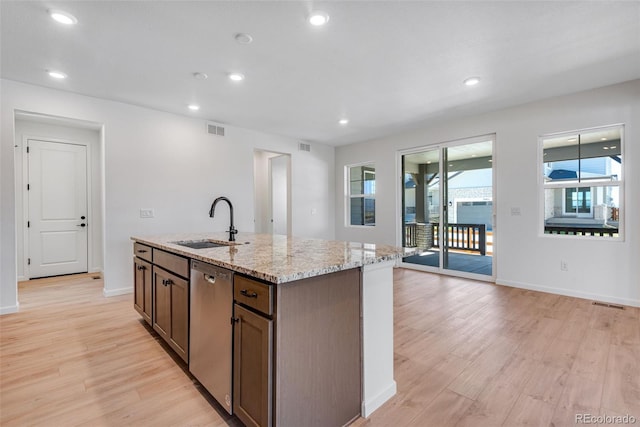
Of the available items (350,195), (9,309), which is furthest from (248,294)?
(350,195)

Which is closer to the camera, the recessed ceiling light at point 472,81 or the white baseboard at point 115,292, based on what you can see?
the recessed ceiling light at point 472,81

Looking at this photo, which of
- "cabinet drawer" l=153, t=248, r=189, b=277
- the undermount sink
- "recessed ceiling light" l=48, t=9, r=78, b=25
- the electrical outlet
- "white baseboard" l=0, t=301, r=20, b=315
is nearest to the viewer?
"cabinet drawer" l=153, t=248, r=189, b=277

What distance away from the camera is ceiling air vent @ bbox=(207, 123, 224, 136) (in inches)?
187

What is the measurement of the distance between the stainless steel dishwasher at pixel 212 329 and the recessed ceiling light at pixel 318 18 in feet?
6.25

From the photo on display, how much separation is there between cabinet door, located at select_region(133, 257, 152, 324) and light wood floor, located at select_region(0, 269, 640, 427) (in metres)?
0.21

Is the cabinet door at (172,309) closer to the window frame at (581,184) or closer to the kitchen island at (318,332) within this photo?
the kitchen island at (318,332)

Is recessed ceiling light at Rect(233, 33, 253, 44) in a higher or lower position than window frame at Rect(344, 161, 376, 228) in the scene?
higher

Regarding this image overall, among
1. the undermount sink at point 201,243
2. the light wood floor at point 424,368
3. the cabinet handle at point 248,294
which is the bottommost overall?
the light wood floor at point 424,368

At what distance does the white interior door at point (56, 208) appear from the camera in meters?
4.69

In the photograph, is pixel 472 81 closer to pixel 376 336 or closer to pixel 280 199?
pixel 376 336

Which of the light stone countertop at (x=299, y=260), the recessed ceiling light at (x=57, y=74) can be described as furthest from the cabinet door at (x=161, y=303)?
the recessed ceiling light at (x=57, y=74)

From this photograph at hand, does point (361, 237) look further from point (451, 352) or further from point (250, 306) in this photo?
point (250, 306)

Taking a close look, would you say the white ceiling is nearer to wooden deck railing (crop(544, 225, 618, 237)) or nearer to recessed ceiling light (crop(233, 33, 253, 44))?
recessed ceiling light (crop(233, 33, 253, 44))

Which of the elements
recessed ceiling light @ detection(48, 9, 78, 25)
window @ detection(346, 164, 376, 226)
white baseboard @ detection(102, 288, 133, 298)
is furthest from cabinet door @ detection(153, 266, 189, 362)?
window @ detection(346, 164, 376, 226)
